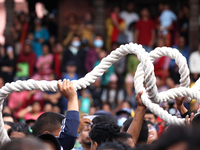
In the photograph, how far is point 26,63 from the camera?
11.8m

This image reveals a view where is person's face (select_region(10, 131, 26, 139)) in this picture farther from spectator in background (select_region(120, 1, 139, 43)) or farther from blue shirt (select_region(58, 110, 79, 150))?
spectator in background (select_region(120, 1, 139, 43))

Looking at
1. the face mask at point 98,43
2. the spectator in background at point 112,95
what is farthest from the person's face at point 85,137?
the face mask at point 98,43

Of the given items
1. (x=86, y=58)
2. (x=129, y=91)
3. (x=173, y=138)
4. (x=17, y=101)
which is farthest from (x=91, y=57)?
(x=173, y=138)

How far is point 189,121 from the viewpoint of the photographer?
3.49 m

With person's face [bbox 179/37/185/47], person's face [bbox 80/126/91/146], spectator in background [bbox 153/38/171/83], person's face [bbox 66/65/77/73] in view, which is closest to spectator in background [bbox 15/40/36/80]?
person's face [bbox 66/65/77/73]

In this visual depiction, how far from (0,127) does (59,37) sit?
1030 centimetres

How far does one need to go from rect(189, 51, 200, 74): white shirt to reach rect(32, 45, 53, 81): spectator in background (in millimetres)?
4068

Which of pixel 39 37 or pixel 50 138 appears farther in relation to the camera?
pixel 39 37

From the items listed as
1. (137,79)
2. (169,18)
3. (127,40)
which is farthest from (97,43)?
(137,79)

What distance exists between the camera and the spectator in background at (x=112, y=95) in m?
10.0

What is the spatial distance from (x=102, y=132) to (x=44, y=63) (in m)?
8.08

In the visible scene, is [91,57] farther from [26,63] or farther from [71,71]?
[26,63]

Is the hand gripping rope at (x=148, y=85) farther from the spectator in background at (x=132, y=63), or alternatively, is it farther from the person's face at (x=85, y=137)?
the spectator in background at (x=132, y=63)

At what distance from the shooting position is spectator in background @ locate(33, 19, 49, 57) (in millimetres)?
12266
